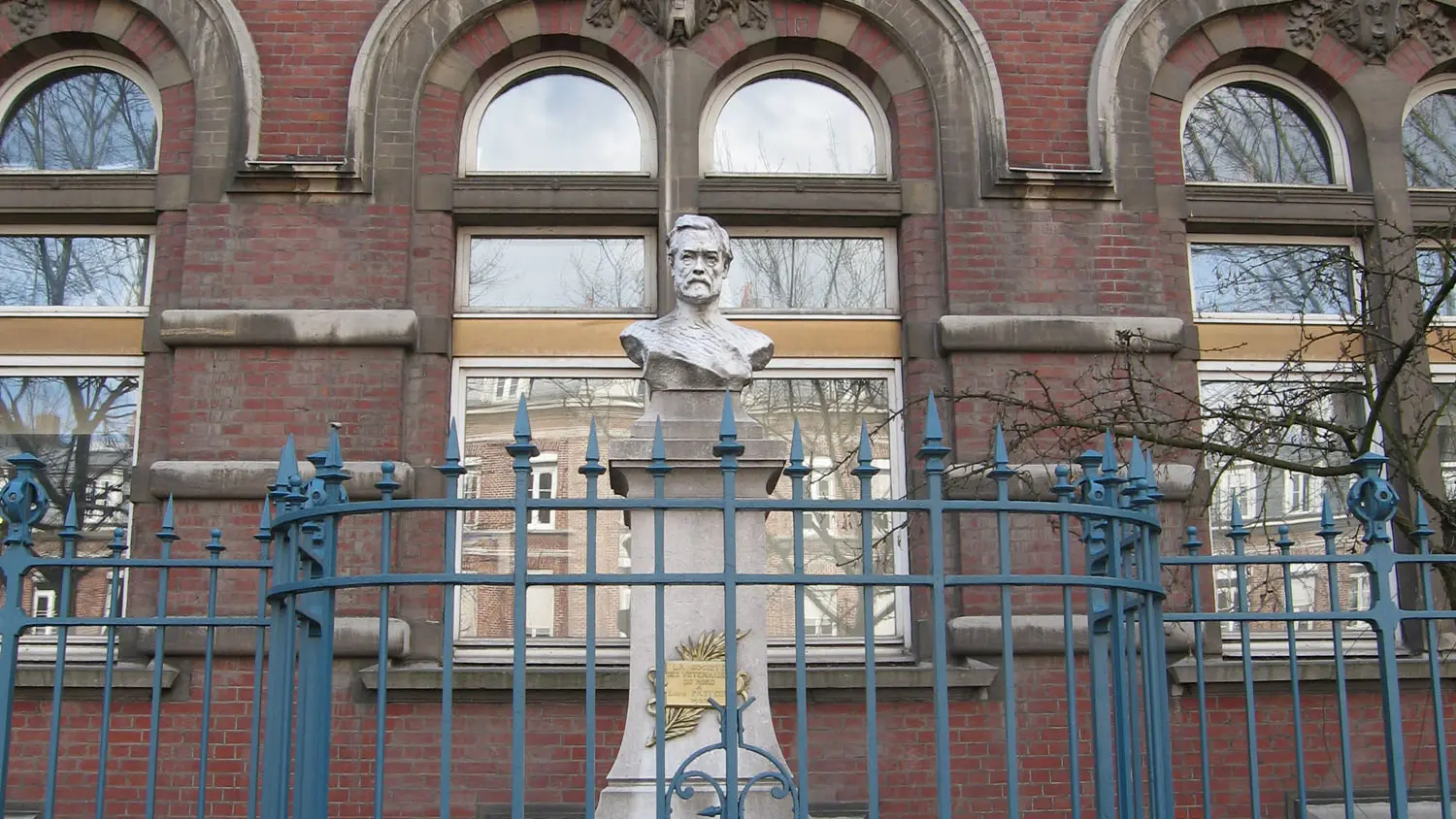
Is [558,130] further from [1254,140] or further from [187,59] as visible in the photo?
[1254,140]

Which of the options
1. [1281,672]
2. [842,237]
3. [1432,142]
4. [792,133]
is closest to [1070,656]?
[1281,672]

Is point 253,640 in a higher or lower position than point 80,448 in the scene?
lower

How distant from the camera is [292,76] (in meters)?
9.12

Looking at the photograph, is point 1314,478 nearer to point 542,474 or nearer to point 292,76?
point 542,474

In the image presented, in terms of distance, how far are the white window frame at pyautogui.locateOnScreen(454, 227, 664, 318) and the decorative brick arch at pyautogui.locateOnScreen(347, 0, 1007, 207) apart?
2.09 ft

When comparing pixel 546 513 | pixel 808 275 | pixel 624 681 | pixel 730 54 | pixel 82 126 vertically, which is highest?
pixel 730 54

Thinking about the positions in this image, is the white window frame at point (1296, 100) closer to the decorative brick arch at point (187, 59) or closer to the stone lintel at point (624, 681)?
the stone lintel at point (624, 681)

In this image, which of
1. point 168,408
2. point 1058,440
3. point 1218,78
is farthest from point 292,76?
point 1218,78

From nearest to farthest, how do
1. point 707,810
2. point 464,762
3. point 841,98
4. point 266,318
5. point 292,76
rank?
1. point 707,810
2. point 464,762
3. point 266,318
4. point 292,76
5. point 841,98

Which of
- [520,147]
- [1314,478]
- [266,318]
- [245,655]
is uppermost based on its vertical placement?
[520,147]

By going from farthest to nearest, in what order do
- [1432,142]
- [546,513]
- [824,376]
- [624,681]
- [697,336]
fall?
1. [1432,142]
2. [824,376]
3. [546,513]
4. [624,681]
5. [697,336]

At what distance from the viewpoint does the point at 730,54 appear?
945 cm

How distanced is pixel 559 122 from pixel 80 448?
3669 mm

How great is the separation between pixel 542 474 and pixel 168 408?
2.27m
